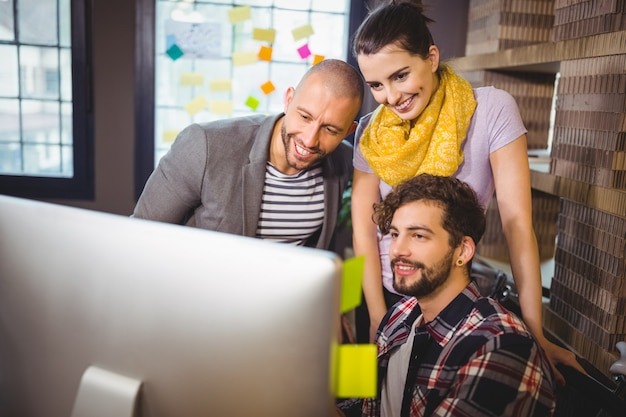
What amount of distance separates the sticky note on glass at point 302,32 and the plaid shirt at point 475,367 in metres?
2.62

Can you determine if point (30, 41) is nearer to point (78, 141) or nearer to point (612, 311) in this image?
point (78, 141)

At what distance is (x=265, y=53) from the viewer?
356 centimetres

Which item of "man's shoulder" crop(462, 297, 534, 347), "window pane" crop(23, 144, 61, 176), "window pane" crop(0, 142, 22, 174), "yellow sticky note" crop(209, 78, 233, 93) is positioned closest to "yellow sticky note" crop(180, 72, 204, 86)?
"yellow sticky note" crop(209, 78, 233, 93)

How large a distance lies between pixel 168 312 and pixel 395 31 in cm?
90

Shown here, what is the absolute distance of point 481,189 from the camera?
1.46 meters

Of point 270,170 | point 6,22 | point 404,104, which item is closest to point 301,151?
point 270,170

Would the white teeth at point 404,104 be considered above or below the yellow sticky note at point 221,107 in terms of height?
above

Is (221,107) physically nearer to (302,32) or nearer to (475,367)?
(302,32)

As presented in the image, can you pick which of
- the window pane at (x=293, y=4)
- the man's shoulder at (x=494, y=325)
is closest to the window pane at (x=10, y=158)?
the window pane at (x=293, y=4)

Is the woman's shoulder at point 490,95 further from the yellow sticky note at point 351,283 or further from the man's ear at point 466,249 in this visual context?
the yellow sticky note at point 351,283

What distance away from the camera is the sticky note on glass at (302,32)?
11.6ft

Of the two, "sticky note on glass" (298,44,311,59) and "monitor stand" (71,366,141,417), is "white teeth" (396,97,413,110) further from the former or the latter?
"sticky note on glass" (298,44,311,59)

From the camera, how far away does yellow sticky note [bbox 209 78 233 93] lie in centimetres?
360

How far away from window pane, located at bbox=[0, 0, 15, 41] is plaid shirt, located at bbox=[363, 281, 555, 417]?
126 inches
